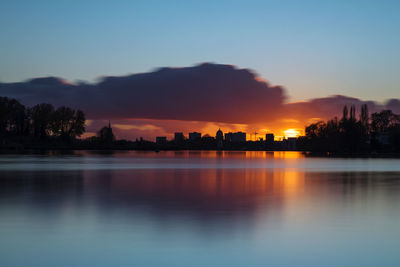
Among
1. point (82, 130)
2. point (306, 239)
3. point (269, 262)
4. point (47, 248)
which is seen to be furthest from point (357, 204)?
point (82, 130)

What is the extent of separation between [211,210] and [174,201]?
3.79 metres

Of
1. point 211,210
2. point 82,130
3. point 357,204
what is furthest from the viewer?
point 82,130

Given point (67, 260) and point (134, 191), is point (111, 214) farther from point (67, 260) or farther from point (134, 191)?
point (134, 191)

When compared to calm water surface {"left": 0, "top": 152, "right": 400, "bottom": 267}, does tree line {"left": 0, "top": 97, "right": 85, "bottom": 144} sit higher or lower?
higher

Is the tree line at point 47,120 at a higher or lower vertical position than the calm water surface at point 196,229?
higher

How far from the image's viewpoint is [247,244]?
42.8 ft

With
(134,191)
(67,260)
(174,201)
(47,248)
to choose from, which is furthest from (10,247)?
(134,191)

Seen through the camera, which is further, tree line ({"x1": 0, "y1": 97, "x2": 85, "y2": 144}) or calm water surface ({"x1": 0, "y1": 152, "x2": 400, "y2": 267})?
tree line ({"x1": 0, "y1": 97, "x2": 85, "y2": 144})

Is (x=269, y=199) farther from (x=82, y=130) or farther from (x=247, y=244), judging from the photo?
(x=82, y=130)

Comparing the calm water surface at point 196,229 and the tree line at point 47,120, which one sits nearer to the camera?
the calm water surface at point 196,229

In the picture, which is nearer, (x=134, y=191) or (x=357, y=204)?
(x=357, y=204)

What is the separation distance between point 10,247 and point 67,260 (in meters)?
2.37

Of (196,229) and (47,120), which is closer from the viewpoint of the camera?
(196,229)

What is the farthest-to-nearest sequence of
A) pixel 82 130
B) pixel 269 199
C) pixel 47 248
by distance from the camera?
pixel 82 130
pixel 269 199
pixel 47 248
